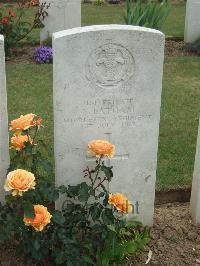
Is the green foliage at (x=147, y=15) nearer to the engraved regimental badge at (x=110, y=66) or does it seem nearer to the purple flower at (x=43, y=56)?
the purple flower at (x=43, y=56)

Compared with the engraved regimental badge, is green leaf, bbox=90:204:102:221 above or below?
below

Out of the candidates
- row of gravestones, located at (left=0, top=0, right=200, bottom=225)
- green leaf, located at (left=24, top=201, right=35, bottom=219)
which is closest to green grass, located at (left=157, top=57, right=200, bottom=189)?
row of gravestones, located at (left=0, top=0, right=200, bottom=225)

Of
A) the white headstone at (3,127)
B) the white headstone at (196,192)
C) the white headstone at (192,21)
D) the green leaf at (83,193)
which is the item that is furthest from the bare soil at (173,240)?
the white headstone at (192,21)

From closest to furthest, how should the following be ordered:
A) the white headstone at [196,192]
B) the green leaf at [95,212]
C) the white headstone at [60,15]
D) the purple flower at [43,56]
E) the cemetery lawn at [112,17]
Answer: the green leaf at [95,212]
the white headstone at [196,192]
the purple flower at [43,56]
the white headstone at [60,15]
the cemetery lawn at [112,17]

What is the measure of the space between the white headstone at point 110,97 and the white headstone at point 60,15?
5.31 m

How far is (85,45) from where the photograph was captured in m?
3.28

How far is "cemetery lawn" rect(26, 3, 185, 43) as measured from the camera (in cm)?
1024

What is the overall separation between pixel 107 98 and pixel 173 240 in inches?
47.5

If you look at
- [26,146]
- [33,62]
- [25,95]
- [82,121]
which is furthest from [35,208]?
[33,62]

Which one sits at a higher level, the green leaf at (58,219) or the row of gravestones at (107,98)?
the row of gravestones at (107,98)

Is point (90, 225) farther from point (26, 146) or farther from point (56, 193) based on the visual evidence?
point (26, 146)

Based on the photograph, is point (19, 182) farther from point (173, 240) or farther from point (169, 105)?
point (169, 105)

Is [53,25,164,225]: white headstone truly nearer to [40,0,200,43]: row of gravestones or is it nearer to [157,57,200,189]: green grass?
[157,57,200,189]: green grass

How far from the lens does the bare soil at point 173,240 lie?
3.62 metres
